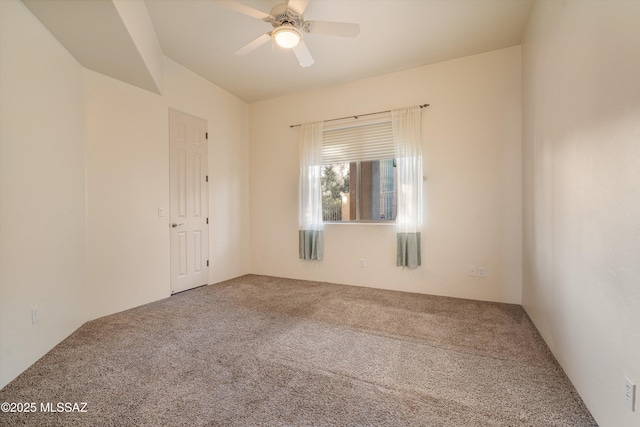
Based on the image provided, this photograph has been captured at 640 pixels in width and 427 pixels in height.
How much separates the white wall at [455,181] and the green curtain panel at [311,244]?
13 centimetres

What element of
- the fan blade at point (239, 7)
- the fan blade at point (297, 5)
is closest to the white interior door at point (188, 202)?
the fan blade at point (239, 7)

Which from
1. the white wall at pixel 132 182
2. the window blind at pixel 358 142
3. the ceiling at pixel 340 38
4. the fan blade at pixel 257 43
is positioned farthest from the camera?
the window blind at pixel 358 142

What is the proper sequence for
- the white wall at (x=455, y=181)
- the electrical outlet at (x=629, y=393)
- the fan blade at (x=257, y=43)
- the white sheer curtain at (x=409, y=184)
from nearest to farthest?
the electrical outlet at (x=629, y=393) < the fan blade at (x=257, y=43) < the white wall at (x=455, y=181) < the white sheer curtain at (x=409, y=184)

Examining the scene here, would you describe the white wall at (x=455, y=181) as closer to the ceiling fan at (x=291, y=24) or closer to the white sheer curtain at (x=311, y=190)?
the white sheer curtain at (x=311, y=190)

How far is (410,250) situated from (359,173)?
4.53 ft

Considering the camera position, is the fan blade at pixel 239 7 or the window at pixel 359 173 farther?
the window at pixel 359 173

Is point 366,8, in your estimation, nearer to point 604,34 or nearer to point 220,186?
point 604,34

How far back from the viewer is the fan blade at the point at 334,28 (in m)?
2.20

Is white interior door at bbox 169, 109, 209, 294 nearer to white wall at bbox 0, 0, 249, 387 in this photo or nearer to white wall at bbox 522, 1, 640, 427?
white wall at bbox 0, 0, 249, 387

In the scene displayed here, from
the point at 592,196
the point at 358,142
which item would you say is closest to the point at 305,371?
the point at 592,196

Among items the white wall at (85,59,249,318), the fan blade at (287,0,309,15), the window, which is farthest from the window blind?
the fan blade at (287,0,309,15)

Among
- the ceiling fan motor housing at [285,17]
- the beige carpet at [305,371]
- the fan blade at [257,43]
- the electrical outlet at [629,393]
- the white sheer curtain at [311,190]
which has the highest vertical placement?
the ceiling fan motor housing at [285,17]

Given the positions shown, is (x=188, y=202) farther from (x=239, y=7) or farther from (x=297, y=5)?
(x=297, y=5)

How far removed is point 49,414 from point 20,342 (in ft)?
2.53
